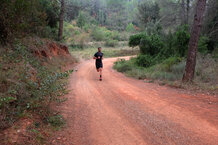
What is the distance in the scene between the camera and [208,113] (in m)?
5.57

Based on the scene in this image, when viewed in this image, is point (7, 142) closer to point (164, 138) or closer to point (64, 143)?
point (64, 143)

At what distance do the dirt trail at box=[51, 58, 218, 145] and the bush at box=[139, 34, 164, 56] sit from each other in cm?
1111

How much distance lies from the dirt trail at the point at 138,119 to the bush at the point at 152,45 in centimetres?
1111

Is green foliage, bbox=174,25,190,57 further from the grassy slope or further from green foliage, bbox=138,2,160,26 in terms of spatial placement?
green foliage, bbox=138,2,160,26

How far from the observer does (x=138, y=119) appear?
5160 millimetres

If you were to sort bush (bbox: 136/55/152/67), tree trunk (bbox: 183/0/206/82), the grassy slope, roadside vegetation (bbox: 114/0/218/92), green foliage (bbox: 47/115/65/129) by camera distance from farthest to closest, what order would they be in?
bush (bbox: 136/55/152/67), roadside vegetation (bbox: 114/0/218/92), tree trunk (bbox: 183/0/206/82), green foliage (bbox: 47/115/65/129), the grassy slope

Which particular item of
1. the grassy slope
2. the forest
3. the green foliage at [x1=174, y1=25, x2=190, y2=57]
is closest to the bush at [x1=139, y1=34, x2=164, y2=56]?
the forest

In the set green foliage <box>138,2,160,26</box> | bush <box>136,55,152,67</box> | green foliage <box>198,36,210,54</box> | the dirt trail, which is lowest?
the dirt trail

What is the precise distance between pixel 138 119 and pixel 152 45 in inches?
555

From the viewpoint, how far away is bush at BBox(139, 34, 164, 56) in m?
18.2

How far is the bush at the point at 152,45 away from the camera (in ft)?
59.7

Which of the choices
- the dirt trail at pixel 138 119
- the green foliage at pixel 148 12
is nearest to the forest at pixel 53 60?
the dirt trail at pixel 138 119

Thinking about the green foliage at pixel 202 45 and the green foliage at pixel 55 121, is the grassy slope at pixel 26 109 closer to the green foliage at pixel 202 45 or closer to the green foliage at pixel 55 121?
the green foliage at pixel 55 121

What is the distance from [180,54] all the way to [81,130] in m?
13.4
